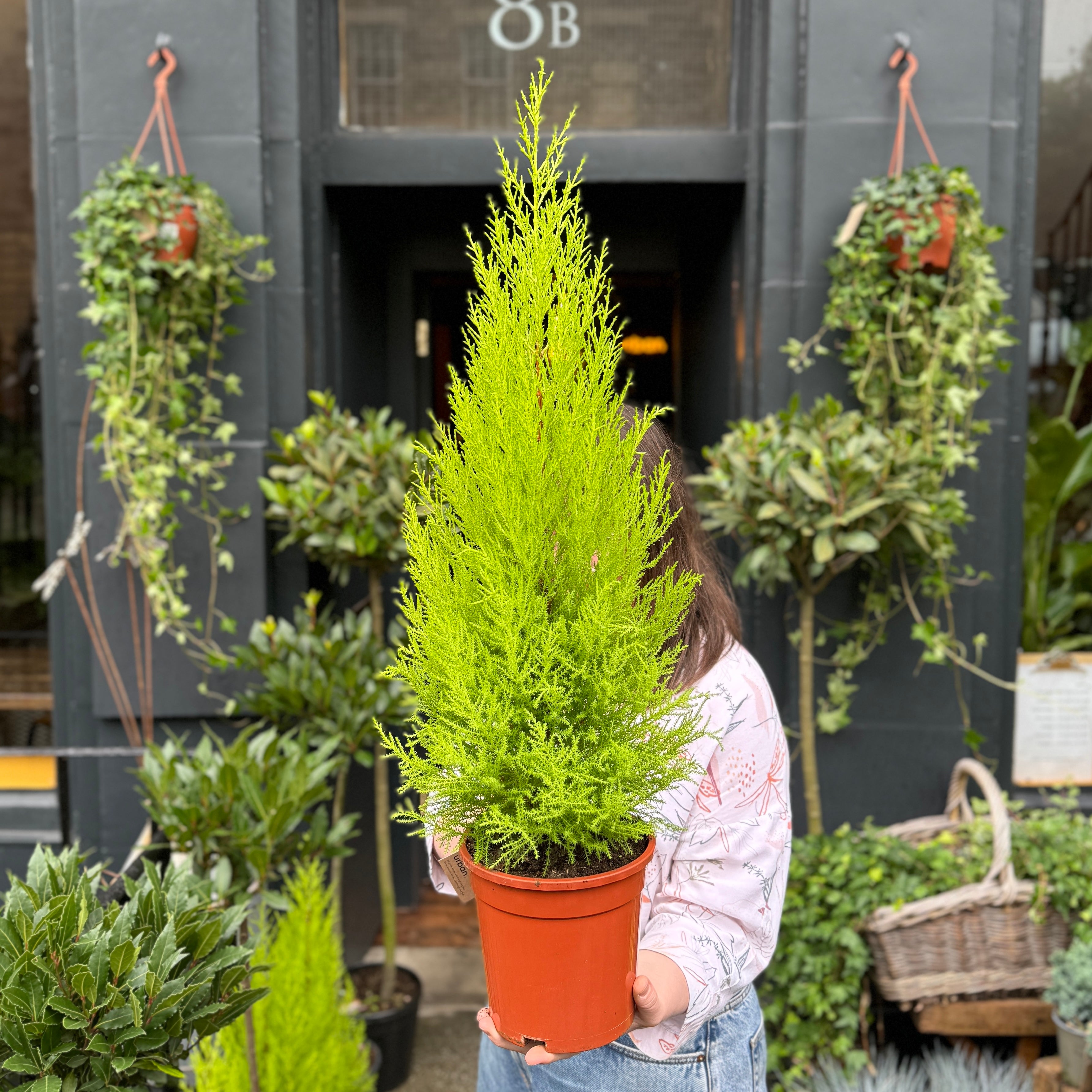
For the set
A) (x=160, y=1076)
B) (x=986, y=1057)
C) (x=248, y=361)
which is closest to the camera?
(x=160, y=1076)

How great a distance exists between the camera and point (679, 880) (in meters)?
1.46

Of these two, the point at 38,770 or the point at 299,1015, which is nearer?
the point at 299,1015

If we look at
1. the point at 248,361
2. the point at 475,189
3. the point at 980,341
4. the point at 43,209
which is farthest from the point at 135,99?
the point at 980,341

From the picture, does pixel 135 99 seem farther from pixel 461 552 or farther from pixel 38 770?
pixel 461 552

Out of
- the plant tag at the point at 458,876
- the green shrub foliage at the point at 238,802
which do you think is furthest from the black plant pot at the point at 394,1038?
the plant tag at the point at 458,876

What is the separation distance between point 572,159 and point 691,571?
281cm

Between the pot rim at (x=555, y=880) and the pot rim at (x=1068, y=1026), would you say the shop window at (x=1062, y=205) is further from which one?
the pot rim at (x=555, y=880)

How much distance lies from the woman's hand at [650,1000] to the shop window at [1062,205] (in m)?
3.29

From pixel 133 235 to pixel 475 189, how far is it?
1.41 metres

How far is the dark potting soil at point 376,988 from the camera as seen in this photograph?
3.44 metres

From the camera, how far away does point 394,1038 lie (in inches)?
133

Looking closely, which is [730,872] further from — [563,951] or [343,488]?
[343,488]

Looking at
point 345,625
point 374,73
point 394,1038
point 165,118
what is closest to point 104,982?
point 345,625

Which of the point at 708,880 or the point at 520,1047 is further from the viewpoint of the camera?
the point at 708,880
